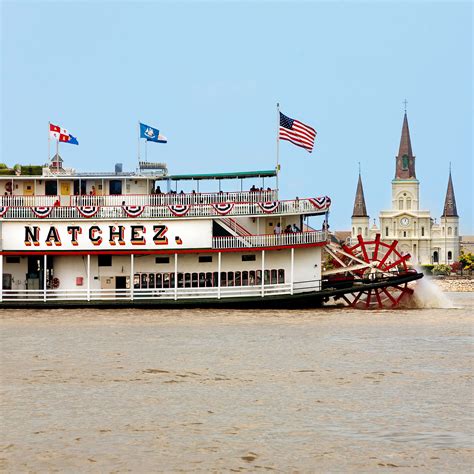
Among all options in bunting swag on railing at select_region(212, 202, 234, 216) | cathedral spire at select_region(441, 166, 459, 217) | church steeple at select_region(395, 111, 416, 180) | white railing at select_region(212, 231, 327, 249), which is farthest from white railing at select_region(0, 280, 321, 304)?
church steeple at select_region(395, 111, 416, 180)

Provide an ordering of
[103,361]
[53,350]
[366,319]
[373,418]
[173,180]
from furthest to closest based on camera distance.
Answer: [173,180]
[366,319]
[53,350]
[103,361]
[373,418]

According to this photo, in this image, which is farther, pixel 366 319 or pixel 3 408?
pixel 366 319

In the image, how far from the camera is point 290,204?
39.7m

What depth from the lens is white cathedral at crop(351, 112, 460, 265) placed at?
607 ft

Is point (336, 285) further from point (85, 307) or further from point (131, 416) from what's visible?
point (131, 416)

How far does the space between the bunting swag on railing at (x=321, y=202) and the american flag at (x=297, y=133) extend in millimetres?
2026

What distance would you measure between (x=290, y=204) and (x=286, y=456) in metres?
23.9

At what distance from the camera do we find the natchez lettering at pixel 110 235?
1548 inches

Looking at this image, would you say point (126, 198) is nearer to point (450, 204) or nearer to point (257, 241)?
point (257, 241)

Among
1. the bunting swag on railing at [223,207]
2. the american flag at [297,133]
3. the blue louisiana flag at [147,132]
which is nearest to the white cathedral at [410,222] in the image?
the blue louisiana flag at [147,132]

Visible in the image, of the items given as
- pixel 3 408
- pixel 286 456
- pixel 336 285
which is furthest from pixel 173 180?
Answer: pixel 286 456

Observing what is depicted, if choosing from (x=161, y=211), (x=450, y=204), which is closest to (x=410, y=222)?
(x=450, y=204)

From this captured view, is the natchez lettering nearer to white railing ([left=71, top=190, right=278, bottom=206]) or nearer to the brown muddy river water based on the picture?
white railing ([left=71, top=190, right=278, bottom=206])

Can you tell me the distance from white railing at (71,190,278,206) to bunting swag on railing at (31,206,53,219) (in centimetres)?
136
